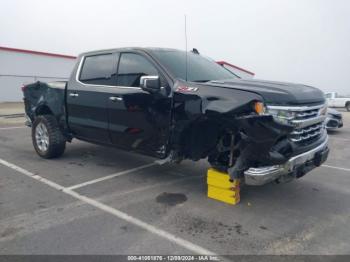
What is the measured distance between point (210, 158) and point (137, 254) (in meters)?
1.73

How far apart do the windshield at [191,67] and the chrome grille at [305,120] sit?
4.57ft

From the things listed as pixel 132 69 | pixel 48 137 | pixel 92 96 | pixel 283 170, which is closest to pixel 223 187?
pixel 283 170

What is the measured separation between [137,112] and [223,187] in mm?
1562

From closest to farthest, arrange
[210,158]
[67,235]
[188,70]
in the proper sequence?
[67,235]
[210,158]
[188,70]

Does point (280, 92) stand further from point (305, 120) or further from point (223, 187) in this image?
point (223, 187)

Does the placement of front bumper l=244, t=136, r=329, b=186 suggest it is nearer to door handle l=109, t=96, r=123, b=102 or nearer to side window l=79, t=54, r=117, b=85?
door handle l=109, t=96, r=123, b=102

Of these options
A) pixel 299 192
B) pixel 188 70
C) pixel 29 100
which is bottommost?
pixel 299 192

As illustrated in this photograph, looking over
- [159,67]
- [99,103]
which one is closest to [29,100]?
[99,103]

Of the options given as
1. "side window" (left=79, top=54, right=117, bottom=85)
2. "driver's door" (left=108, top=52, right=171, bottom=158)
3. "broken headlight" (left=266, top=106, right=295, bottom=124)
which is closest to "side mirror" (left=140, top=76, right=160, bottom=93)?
"driver's door" (left=108, top=52, right=171, bottom=158)

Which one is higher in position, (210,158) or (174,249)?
(210,158)

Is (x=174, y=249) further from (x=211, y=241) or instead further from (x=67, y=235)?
(x=67, y=235)

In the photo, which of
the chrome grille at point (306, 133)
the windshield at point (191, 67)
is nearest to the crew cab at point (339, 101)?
the windshield at point (191, 67)

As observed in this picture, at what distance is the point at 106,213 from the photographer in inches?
166

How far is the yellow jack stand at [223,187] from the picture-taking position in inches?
176
